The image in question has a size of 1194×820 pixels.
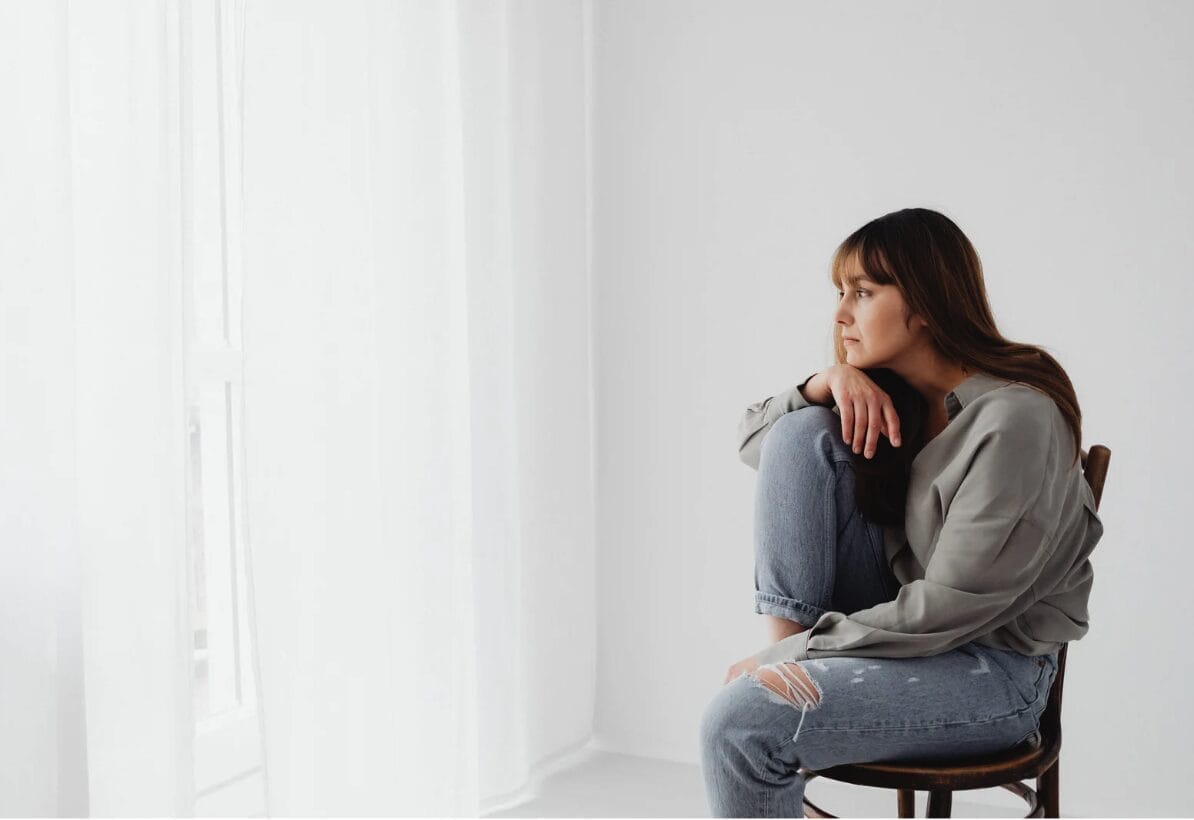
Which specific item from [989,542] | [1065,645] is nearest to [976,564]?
[989,542]

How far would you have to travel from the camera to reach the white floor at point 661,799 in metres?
2.31

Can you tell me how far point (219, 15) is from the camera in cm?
193

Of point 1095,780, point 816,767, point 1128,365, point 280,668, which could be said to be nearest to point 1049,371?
point 816,767

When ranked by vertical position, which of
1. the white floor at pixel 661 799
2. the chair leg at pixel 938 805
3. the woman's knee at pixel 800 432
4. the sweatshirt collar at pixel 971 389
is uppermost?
the sweatshirt collar at pixel 971 389

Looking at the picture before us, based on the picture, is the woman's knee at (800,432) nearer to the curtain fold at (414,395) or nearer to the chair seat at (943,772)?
the chair seat at (943,772)

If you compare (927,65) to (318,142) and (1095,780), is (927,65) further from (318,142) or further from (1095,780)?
(1095,780)

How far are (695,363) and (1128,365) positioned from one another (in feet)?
3.30

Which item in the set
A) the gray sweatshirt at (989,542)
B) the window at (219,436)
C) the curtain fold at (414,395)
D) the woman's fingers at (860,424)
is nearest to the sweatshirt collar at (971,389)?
the gray sweatshirt at (989,542)

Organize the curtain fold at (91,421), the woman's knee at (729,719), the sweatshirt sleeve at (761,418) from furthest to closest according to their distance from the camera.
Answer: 1. the sweatshirt sleeve at (761,418)
2. the curtain fold at (91,421)
3. the woman's knee at (729,719)

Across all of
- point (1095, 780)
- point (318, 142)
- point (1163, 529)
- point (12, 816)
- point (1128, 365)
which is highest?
point (318, 142)

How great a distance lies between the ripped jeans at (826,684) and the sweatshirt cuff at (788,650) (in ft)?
0.10

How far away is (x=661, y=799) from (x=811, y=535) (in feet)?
4.33

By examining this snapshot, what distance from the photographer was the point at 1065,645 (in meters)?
1.39

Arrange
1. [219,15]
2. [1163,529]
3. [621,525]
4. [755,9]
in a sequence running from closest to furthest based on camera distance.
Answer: [219,15], [1163,529], [755,9], [621,525]
